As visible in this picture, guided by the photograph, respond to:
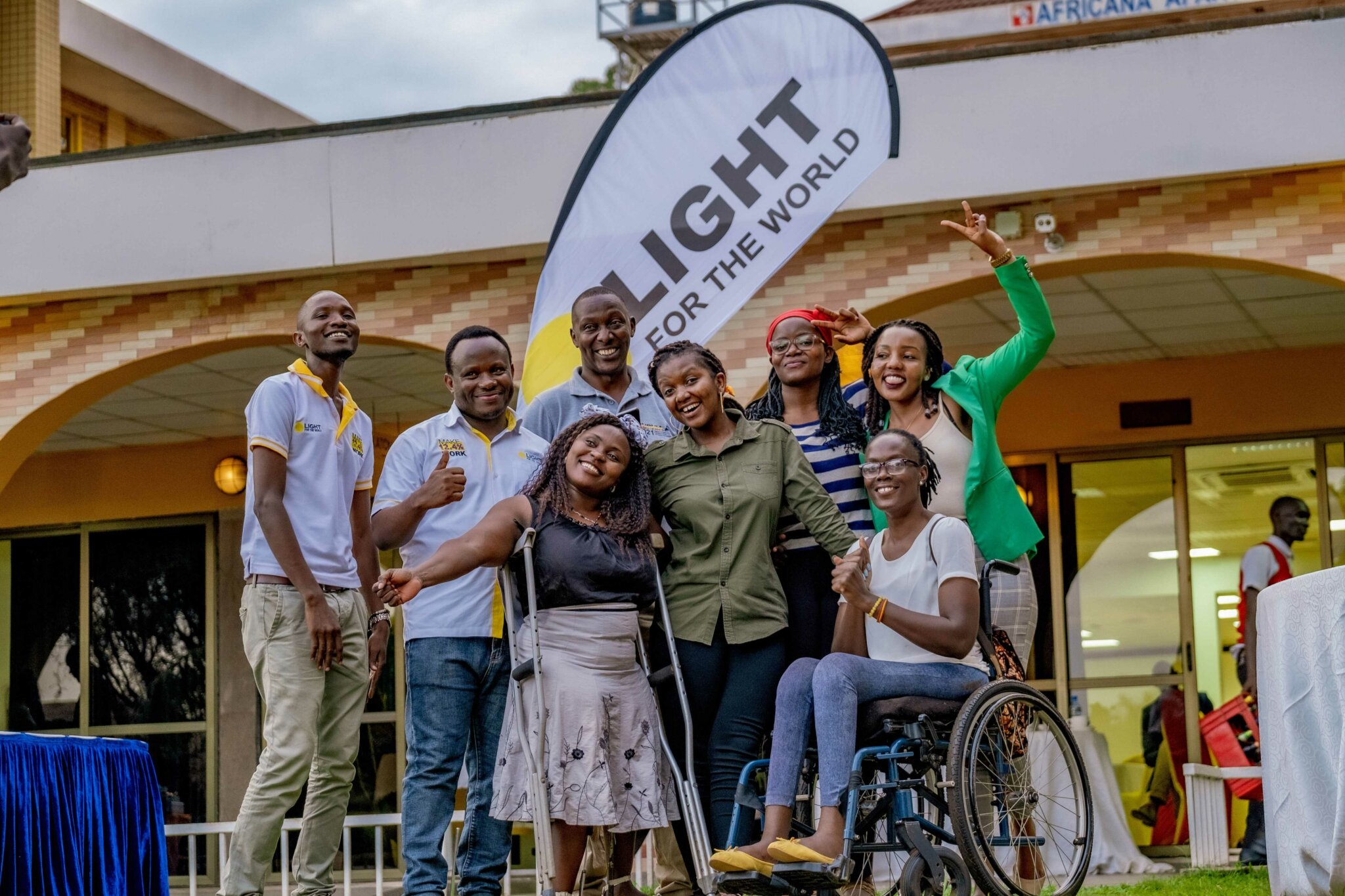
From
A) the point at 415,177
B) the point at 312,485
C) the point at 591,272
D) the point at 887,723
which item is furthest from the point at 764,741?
the point at 415,177

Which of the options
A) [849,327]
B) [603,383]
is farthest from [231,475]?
[849,327]

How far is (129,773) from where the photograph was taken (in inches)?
190

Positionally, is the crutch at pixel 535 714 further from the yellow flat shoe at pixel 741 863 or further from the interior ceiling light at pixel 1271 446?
the interior ceiling light at pixel 1271 446

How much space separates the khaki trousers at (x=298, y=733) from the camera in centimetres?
489

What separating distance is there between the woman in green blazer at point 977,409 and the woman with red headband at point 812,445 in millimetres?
103

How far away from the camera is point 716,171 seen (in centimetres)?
728

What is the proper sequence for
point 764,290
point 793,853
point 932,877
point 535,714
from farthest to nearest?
1. point 764,290
2. point 535,714
3. point 932,877
4. point 793,853

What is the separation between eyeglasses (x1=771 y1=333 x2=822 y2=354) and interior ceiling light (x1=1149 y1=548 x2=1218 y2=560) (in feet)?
20.8

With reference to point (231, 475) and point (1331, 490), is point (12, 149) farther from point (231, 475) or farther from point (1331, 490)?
point (1331, 490)

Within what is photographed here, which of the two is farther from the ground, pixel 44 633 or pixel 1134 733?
pixel 44 633

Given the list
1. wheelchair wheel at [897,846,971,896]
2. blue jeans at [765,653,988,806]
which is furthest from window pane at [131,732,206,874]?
wheelchair wheel at [897,846,971,896]

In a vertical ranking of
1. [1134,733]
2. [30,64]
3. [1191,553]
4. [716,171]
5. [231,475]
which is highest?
[30,64]

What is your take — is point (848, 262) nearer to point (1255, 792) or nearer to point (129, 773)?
point (1255, 792)

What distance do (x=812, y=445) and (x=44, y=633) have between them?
30.9 ft
